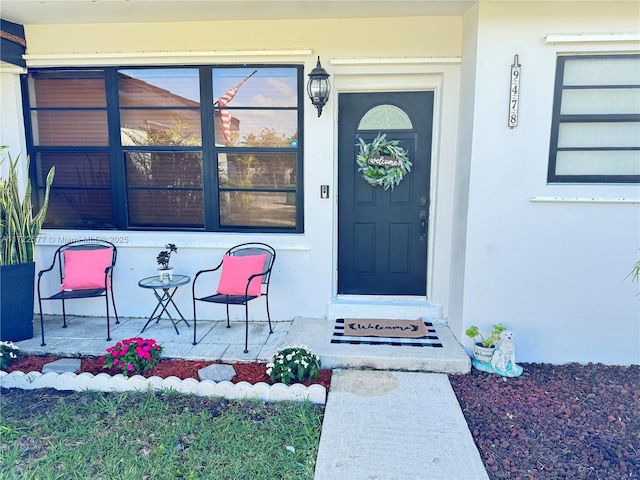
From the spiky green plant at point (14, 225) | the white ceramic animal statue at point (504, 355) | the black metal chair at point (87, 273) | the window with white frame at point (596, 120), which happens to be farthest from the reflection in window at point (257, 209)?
the window with white frame at point (596, 120)

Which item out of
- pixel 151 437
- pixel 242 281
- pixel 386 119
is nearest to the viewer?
pixel 151 437

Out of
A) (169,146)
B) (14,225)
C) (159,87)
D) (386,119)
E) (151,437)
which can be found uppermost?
(159,87)

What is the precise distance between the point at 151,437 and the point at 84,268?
1.86m

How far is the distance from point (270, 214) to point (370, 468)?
2.38m

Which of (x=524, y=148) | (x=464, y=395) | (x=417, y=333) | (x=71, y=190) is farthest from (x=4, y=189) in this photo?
(x=524, y=148)

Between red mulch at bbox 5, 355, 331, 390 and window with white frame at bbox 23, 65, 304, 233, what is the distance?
1.31 meters

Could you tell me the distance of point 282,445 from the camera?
7.29 feet

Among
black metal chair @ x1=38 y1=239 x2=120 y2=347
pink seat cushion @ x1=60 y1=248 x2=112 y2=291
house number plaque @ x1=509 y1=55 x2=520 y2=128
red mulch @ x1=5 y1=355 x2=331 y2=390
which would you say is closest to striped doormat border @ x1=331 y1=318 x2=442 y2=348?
red mulch @ x1=5 y1=355 x2=331 y2=390

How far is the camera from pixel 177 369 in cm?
297

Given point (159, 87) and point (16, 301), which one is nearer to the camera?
point (16, 301)

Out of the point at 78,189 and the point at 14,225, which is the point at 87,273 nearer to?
the point at 14,225

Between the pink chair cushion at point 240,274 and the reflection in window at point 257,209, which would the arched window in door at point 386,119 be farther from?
the pink chair cushion at point 240,274

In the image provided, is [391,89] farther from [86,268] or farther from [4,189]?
[4,189]

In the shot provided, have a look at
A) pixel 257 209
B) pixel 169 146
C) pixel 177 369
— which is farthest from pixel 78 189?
pixel 177 369
